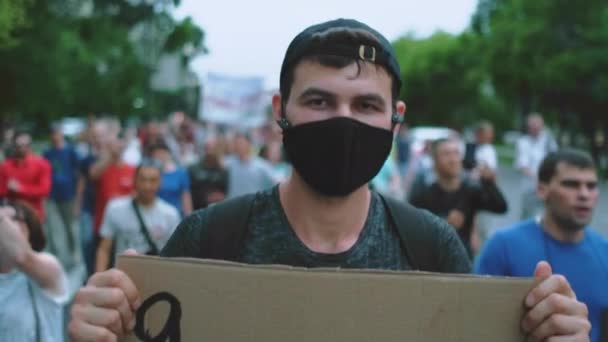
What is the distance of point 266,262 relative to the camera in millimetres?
2484

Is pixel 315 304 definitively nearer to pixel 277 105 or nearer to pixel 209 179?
pixel 277 105

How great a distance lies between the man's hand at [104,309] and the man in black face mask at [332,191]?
361mm

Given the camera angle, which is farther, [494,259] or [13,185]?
[13,185]

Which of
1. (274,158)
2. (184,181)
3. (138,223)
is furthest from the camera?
(274,158)

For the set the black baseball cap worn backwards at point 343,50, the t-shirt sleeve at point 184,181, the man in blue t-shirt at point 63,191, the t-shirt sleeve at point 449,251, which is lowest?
the man in blue t-shirt at point 63,191

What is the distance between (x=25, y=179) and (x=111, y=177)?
56.2 inches

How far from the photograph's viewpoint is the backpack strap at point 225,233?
2490mm

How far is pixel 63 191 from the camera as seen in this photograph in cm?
1220

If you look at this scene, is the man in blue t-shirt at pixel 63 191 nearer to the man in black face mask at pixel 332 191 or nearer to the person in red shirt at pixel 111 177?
the person in red shirt at pixel 111 177

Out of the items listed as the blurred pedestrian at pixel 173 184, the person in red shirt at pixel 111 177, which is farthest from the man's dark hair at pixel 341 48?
the person in red shirt at pixel 111 177

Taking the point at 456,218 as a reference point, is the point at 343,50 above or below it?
above

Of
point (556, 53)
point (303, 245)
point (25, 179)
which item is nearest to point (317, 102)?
point (303, 245)

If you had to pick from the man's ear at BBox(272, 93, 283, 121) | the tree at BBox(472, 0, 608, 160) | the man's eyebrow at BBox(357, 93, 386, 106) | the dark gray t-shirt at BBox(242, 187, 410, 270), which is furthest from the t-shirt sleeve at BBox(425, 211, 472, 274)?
the tree at BBox(472, 0, 608, 160)

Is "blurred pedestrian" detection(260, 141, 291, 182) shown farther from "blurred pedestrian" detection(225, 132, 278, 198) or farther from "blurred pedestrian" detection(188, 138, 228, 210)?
"blurred pedestrian" detection(188, 138, 228, 210)
